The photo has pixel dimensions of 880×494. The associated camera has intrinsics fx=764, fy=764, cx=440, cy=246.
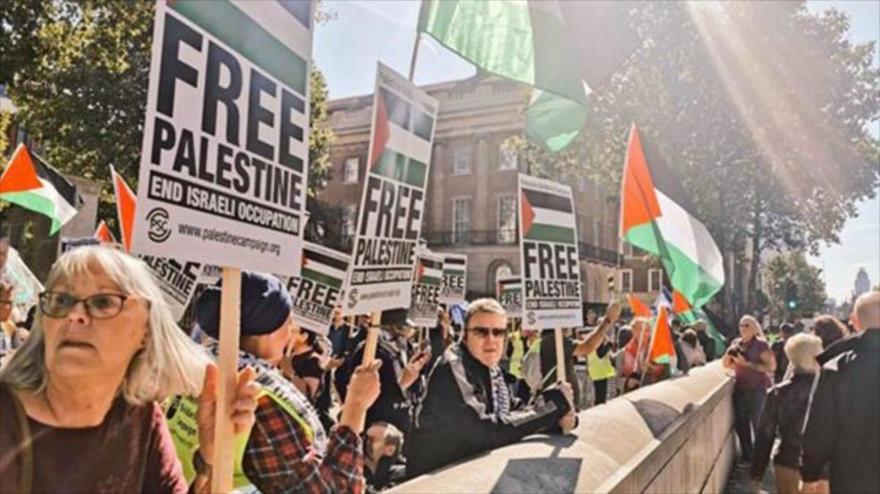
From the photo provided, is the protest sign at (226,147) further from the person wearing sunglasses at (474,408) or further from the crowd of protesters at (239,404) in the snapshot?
the person wearing sunglasses at (474,408)

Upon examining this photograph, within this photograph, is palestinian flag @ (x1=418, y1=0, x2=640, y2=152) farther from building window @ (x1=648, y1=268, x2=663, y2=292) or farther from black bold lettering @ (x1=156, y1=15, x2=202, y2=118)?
building window @ (x1=648, y1=268, x2=663, y2=292)

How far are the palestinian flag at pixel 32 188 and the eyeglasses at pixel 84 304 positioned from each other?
27.9 ft

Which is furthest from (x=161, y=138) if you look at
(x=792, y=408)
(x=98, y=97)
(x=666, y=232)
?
(x=98, y=97)

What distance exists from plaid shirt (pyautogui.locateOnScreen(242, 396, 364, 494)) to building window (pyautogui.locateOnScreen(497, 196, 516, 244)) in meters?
44.8

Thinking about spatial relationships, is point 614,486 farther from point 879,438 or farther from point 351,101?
point 351,101

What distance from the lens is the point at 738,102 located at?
25438 mm

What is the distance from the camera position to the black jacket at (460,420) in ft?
11.2

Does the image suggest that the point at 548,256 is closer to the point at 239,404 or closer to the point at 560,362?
the point at 560,362

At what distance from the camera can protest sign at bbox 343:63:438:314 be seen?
3270 millimetres

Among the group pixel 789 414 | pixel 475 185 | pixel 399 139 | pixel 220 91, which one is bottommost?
pixel 789 414

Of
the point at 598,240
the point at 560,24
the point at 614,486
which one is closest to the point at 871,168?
the point at 598,240

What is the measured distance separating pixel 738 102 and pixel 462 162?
2520 centimetres

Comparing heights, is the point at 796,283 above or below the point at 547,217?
above

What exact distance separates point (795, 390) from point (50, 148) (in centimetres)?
2276
